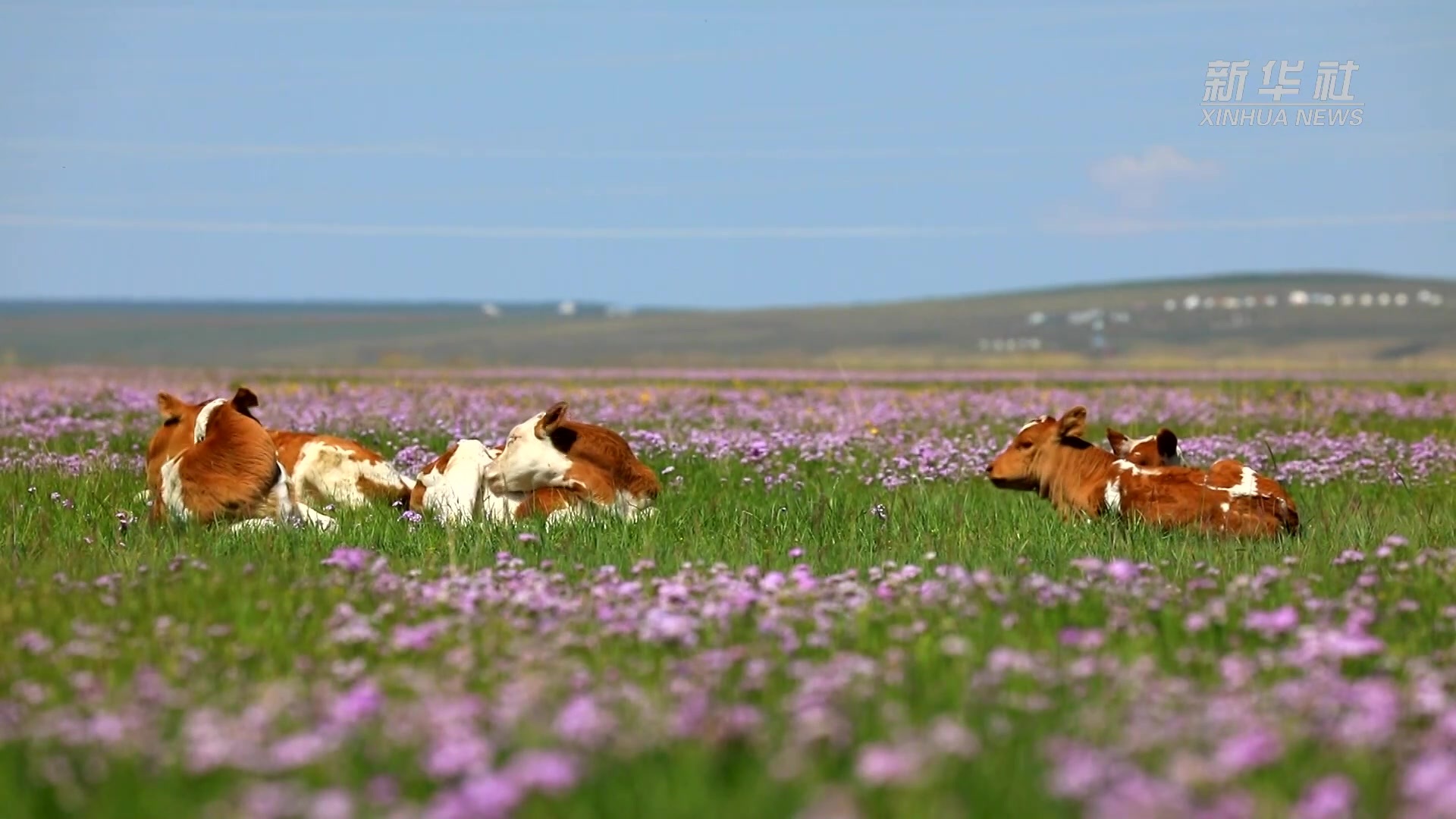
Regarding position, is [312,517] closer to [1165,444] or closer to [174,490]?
[174,490]

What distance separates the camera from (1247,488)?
1137 cm

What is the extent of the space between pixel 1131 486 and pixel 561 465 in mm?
4100

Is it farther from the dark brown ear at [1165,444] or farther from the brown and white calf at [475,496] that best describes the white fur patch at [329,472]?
the dark brown ear at [1165,444]

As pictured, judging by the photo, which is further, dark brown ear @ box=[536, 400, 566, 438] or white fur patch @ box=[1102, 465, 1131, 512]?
dark brown ear @ box=[536, 400, 566, 438]

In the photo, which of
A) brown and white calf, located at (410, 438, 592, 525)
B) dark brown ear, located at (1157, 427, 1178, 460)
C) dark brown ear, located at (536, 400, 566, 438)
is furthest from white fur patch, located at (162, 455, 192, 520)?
dark brown ear, located at (1157, 427, 1178, 460)

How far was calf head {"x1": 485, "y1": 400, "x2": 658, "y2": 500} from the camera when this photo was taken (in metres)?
12.1

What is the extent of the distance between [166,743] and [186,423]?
7911 millimetres

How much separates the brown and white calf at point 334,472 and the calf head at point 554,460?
1257mm

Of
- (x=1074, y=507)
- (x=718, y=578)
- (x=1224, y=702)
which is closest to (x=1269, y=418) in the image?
(x=1074, y=507)

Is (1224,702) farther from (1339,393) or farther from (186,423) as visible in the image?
(1339,393)

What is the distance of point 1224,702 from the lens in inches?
213

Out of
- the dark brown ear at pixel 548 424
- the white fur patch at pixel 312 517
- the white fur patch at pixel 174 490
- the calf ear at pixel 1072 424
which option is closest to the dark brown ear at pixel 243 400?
the white fur patch at pixel 174 490

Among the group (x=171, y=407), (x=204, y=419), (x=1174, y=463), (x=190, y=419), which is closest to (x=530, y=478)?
(x=204, y=419)

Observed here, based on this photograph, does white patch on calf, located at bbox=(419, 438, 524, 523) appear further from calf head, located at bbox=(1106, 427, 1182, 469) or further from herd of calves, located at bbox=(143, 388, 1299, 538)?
calf head, located at bbox=(1106, 427, 1182, 469)
